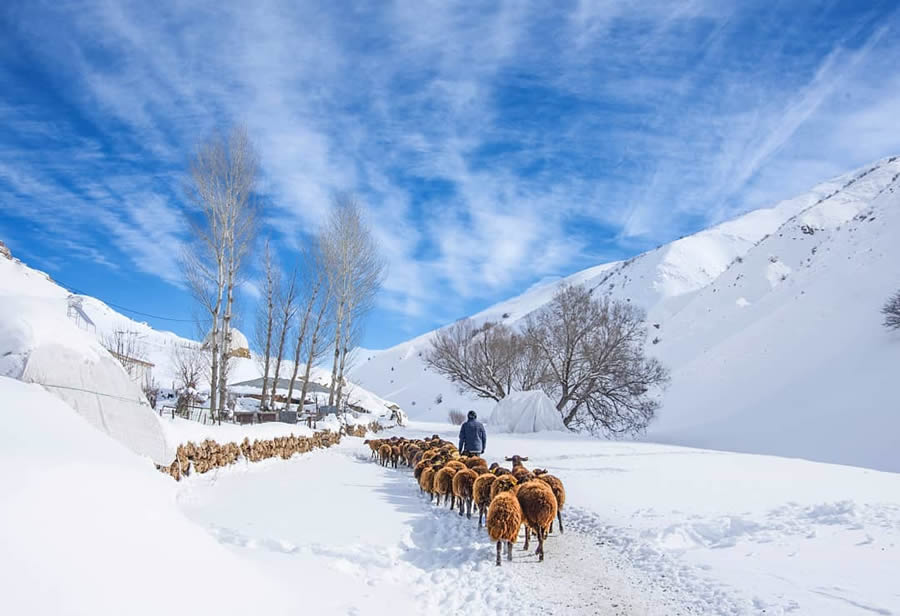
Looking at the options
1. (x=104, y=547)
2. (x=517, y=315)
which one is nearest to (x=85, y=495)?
(x=104, y=547)

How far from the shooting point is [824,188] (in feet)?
352

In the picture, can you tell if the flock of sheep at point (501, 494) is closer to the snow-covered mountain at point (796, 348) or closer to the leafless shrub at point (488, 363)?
the snow-covered mountain at point (796, 348)

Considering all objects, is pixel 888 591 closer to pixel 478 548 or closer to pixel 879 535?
pixel 879 535

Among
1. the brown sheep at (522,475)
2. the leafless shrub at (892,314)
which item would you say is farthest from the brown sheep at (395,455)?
the leafless shrub at (892,314)

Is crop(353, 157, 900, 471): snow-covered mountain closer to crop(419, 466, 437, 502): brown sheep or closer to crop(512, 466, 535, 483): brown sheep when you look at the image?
crop(512, 466, 535, 483): brown sheep

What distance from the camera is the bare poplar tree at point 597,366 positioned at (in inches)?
1192

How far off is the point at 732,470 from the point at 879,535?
6479 millimetres

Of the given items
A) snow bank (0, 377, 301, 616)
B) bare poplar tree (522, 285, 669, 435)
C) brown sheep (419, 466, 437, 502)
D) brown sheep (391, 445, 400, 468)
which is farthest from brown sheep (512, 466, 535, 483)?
bare poplar tree (522, 285, 669, 435)

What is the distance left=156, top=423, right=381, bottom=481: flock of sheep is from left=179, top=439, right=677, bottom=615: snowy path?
0.35 metres

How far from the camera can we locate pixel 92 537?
9.13 ft

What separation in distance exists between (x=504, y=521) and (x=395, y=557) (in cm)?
127

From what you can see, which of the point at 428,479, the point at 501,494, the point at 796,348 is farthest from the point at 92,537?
the point at 796,348

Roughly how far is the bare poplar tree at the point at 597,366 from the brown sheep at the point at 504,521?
25.1 m

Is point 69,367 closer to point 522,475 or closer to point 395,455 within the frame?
point 522,475
